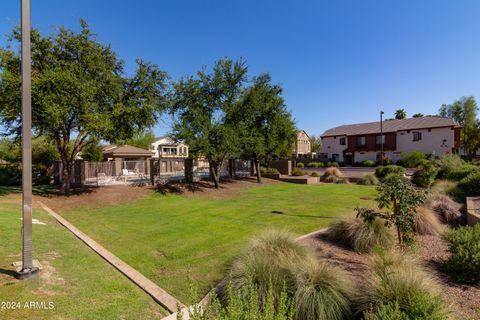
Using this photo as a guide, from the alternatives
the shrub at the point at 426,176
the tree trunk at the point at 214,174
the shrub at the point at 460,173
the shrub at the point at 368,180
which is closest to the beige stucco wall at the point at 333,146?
the shrub at the point at 368,180

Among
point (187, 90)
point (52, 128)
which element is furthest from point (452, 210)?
point (52, 128)

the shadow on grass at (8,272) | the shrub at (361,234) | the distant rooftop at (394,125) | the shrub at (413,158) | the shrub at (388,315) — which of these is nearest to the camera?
the shrub at (388,315)

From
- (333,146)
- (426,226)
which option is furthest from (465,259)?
(333,146)

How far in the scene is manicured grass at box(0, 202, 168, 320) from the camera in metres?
3.81

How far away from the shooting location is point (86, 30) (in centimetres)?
1503

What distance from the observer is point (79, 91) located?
1349 cm

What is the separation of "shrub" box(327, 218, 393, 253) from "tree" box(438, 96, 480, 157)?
59673 millimetres

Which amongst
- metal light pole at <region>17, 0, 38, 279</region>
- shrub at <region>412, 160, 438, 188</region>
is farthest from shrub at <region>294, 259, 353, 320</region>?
shrub at <region>412, 160, 438, 188</region>

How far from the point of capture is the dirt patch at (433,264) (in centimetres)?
400

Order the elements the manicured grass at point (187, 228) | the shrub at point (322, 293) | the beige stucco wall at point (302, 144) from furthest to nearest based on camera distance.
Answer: the beige stucco wall at point (302, 144) < the manicured grass at point (187, 228) < the shrub at point (322, 293)

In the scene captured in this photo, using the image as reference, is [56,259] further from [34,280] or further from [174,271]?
[174,271]

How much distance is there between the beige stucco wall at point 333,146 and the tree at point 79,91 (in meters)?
43.9

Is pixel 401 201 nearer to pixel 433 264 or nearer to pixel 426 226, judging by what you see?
pixel 433 264

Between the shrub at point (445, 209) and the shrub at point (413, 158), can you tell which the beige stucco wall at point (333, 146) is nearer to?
the shrub at point (413, 158)
